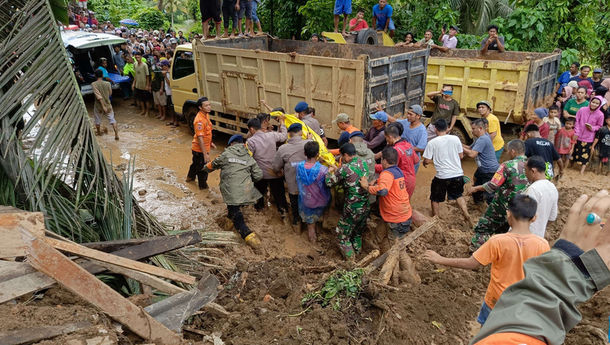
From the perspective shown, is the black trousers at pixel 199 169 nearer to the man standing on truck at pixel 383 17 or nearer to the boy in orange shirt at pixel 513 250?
the boy in orange shirt at pixel 513 250

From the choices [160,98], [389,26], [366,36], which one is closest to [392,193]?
[366,36]

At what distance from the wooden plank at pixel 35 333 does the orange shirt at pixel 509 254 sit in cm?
260

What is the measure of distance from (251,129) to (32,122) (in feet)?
10.5

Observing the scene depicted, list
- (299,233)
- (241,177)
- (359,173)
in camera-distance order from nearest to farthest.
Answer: (359,173) → (241,177) → (299,233)

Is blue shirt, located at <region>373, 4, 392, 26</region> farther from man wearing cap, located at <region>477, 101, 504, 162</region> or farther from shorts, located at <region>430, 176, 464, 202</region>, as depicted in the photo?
shorts, located at <region>430, 176, 464, 202</region>

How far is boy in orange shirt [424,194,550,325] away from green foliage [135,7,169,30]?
26304mm

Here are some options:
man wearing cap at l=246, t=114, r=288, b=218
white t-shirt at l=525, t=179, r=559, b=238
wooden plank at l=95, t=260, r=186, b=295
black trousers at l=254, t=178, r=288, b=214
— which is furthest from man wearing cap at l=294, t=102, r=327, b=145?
wooden plank at l=95, t=260, r=186, b=295

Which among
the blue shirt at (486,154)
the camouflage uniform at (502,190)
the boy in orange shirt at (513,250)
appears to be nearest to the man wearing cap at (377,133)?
the blue shirt at (486,154)

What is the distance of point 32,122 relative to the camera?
3.05 m

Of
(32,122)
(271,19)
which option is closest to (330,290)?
(32,122)

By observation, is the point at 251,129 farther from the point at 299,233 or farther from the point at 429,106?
the point at 429,106

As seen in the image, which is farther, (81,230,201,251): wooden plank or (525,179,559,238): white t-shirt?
(525,179,559,238): white t-shirt

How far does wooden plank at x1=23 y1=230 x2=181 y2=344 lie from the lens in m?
2.24

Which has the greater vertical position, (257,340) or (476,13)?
(476,13)
